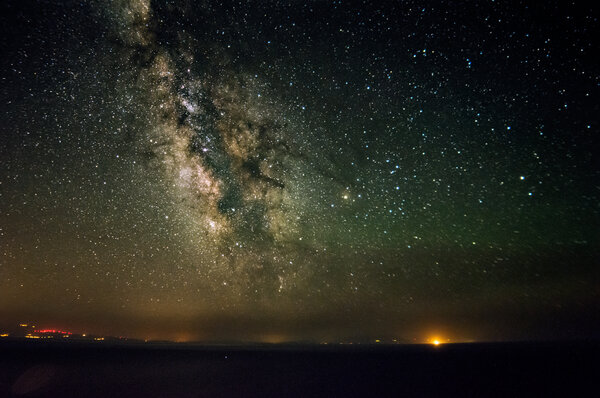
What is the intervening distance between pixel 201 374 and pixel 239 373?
0.55 metres

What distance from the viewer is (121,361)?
4.18m

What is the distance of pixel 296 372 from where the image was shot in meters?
3.82

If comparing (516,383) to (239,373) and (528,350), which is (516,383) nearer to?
(528,350)

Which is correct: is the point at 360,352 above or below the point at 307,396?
above

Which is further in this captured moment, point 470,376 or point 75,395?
point 470,376

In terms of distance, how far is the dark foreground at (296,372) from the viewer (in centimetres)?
318

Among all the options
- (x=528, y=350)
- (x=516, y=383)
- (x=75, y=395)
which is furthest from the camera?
(x=528, y=350)

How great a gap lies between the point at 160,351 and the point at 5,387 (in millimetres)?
2002

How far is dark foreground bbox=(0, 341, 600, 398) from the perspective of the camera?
3182 millimetres

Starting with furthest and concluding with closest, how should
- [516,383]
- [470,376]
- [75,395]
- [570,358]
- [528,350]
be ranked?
[528,350] → [570,358] → [470,376] → [516,383] → [75,395]

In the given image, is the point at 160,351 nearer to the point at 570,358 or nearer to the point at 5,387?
the point at 5,387

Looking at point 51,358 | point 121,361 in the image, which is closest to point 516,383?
point 121,361

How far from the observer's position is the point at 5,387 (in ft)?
10.00

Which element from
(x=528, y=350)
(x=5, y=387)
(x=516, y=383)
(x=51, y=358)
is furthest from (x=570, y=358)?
(x=51, y=358)
